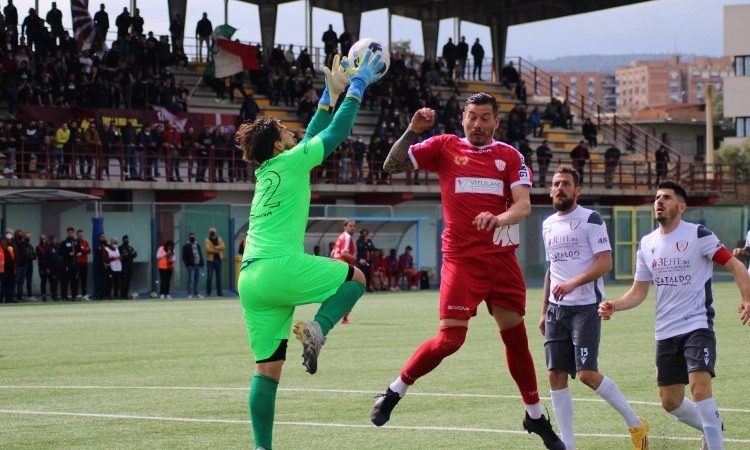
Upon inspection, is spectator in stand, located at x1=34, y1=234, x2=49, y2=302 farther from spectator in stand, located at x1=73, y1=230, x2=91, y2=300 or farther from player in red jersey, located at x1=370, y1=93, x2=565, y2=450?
player in red jersey, located at x1=370, y1=93, x2=565, y2=450

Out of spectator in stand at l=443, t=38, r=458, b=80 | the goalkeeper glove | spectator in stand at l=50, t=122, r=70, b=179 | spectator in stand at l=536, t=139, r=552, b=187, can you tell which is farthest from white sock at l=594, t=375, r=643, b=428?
spectator in stand at l=443, t=38, r=458, b=80

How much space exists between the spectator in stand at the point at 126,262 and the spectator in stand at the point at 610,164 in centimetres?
2053

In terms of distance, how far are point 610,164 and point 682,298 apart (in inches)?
1584

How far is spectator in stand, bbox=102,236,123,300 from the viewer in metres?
31.9

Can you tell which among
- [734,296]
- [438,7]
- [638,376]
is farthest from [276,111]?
[638,376]

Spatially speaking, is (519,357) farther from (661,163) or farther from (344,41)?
(661,163)

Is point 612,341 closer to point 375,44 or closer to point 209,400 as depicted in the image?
point 209,400

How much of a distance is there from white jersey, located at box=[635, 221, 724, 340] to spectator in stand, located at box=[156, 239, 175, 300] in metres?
25.9

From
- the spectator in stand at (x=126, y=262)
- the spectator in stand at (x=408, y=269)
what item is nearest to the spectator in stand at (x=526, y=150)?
the spectator in stand at (x=408, y=269)

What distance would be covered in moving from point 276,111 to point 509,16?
1519 centimetres

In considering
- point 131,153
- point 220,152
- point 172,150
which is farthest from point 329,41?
point 131,153

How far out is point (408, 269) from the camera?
3797 cm

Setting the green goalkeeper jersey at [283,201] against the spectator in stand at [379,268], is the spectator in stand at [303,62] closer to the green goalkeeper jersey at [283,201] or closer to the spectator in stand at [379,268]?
the spectator in stand at [379,268]

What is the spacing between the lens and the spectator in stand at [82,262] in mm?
31516
